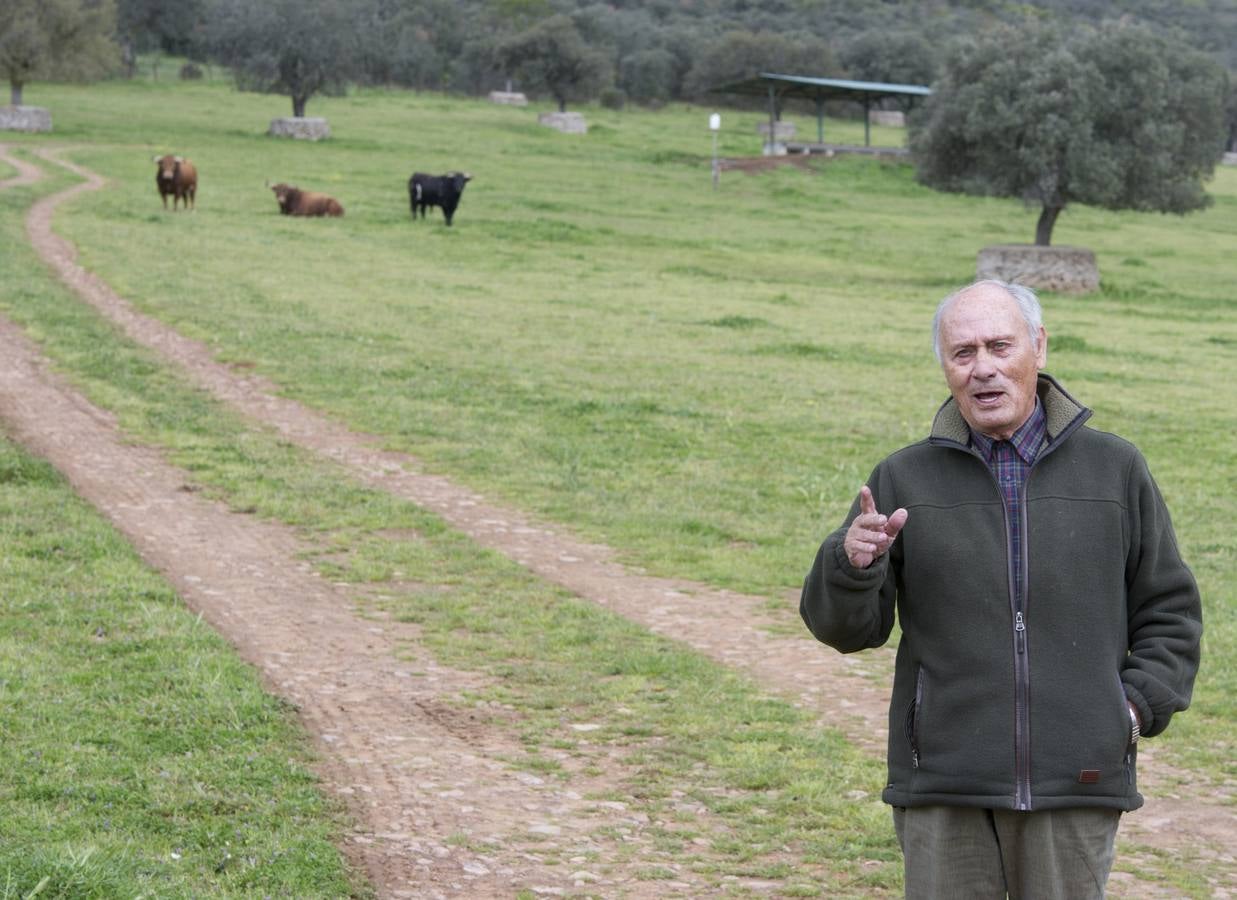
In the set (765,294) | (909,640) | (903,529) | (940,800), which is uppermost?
(903,529)

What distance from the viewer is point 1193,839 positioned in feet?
21.3

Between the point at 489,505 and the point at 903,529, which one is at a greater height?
the point at 903,529

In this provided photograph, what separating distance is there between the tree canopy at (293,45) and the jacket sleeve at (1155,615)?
194ft

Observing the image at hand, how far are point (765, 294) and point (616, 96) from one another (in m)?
64.8

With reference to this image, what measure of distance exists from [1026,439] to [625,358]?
52.5 feet

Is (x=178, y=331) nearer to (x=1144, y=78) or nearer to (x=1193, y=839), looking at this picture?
(x=1193, y=839)

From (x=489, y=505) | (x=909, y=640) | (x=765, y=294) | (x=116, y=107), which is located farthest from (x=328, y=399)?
(x=116, y=107)

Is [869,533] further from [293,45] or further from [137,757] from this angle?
[293,45]

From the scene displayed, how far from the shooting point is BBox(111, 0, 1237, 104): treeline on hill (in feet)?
209

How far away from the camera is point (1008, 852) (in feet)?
12.2

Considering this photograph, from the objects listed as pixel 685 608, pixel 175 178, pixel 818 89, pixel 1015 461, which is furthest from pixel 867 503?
pixel 818 89

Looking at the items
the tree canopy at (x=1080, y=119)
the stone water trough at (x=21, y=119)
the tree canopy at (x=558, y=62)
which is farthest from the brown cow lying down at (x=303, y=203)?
the tree canopy at (x=558, y=62)

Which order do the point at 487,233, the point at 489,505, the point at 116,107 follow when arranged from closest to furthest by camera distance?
1. the point at 489,505
2. the point at 487,233
3. the point at 116,107

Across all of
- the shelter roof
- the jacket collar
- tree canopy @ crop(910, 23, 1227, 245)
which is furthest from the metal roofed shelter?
the jacket collar
